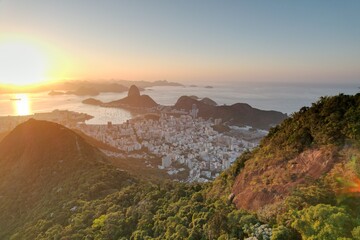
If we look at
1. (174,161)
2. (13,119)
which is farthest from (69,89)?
(174,161)

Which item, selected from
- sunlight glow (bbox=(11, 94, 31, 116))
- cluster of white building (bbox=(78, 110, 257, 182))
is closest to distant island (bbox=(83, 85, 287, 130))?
cluster of white building (bbox=(78, 110, 257, 182))

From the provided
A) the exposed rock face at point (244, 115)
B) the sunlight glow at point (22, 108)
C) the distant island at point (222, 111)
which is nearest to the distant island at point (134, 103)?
the distant island at point (222, 111)

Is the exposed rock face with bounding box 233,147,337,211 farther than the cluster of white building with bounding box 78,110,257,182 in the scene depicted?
No

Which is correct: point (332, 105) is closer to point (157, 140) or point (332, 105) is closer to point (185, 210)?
point (185, 210)

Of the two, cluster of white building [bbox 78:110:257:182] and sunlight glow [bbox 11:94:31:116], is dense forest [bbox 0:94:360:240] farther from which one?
sunlight glow [bbox 11:94:31:116]

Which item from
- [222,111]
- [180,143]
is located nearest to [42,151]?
[180,143]

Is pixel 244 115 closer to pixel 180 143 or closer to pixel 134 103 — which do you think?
pixel 180 143

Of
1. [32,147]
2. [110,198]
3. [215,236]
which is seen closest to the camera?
[215,236]
